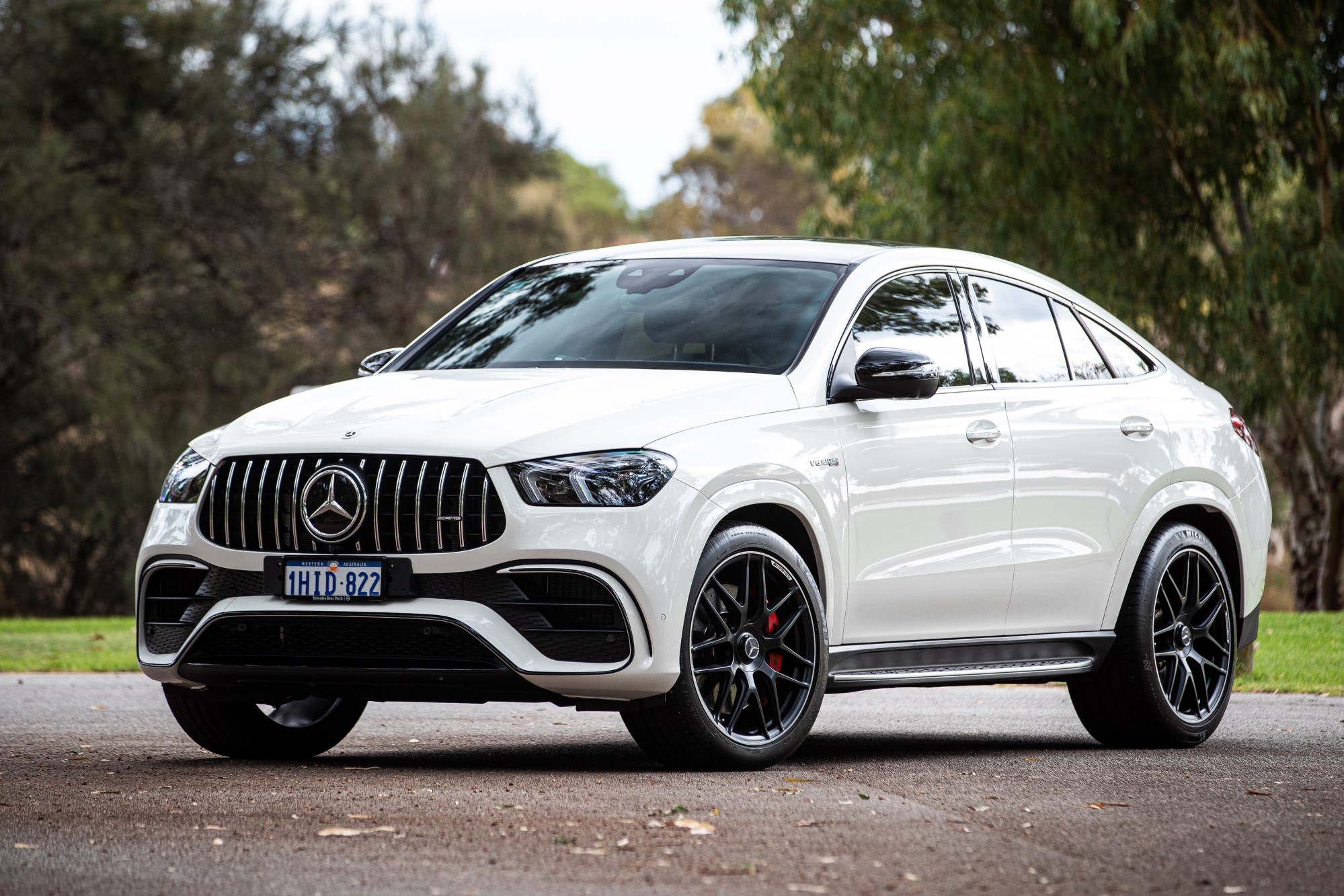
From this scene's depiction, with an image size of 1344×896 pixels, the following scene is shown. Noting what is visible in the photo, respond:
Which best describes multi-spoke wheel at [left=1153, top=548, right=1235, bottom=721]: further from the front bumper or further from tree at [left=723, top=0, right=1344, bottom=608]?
tree at [left=723, top=0, right=1344, bottom=608]

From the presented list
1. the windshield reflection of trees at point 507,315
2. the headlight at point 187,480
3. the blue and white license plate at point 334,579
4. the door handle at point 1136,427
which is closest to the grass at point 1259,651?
the door handle at point 1136,427

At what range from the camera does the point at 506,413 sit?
6.69 m

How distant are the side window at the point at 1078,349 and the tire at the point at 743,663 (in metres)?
2.26

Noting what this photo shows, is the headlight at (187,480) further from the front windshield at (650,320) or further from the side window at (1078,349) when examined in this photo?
the side window at (1078,349)

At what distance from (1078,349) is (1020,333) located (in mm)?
433

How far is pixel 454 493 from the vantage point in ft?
21.2

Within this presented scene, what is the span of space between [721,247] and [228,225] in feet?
76.4

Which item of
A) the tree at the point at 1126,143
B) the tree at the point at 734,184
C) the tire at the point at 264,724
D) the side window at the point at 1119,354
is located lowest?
the tire at the point at 264,724

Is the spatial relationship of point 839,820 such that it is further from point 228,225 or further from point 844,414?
point 228,225

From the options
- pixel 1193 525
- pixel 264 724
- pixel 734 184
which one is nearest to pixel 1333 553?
pixel 1193 525

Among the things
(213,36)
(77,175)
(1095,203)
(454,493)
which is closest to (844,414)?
(454,493)

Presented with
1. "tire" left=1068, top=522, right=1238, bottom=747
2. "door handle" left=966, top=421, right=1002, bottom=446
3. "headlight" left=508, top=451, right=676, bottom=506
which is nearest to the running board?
"tire" left=1068, top=522, right=1238, bottom=747

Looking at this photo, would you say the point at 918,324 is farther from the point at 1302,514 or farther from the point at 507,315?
the point at 1302,514

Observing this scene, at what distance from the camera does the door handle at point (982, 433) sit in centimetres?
780
